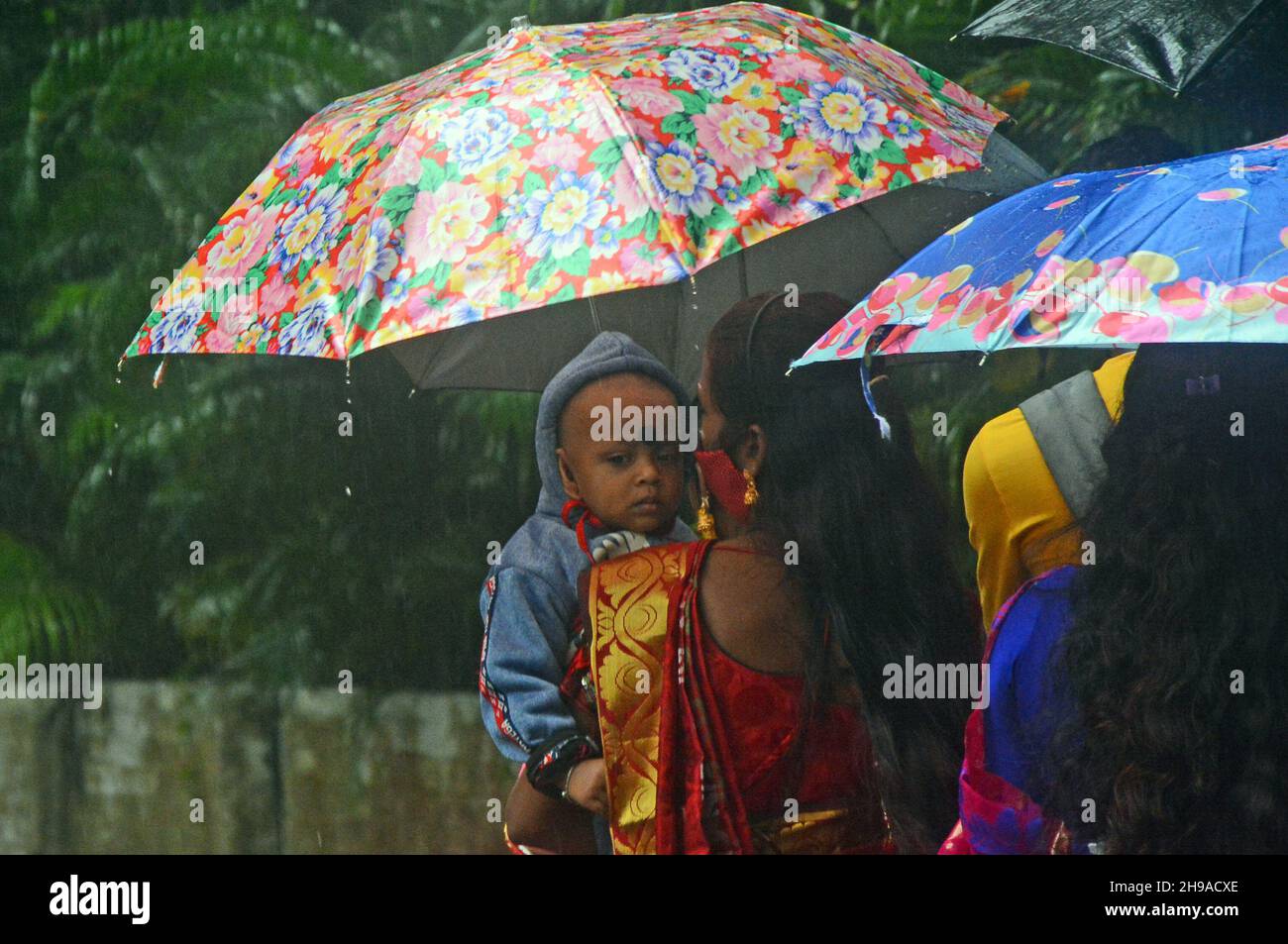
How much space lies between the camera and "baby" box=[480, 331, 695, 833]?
9.89ft

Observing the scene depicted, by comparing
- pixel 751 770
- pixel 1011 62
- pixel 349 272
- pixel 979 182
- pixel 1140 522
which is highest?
pixel 1011 62

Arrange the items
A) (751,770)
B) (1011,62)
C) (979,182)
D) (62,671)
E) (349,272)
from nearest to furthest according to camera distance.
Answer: (751,770) < (349,272) < (979,182) < (1011,62) < (62,671)

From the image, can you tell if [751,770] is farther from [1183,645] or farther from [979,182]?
[979,182]

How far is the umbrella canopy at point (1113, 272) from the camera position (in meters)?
2.16

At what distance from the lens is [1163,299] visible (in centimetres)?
220

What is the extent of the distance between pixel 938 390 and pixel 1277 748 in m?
2.88

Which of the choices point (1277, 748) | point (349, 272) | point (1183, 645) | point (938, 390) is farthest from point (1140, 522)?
point (938, 390)

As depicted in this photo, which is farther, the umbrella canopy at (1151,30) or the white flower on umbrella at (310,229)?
the umbrella canopy at (1151,30)

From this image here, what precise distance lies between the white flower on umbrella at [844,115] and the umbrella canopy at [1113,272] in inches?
23.3
